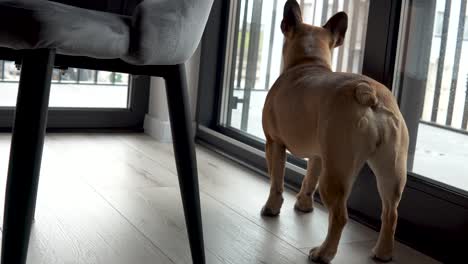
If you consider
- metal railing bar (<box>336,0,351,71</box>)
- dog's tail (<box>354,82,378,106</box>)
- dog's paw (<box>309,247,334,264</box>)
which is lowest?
dog's paw (<box>309,247,334,264</box>)

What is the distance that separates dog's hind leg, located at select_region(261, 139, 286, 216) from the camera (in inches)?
67.6

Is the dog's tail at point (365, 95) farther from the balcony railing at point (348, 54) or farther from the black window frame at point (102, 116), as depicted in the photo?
the black window frame at point (102, 116)

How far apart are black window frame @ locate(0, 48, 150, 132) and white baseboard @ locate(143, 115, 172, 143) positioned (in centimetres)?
9

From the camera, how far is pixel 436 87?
1626 mm

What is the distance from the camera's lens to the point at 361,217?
176 cm

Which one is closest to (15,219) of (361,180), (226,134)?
(361,180)

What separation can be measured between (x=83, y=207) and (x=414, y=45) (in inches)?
38.9

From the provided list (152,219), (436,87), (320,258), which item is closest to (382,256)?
(320,258)

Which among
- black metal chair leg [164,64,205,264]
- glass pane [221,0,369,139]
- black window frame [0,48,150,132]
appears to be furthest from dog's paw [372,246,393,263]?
black window frame [0,48,150,132]

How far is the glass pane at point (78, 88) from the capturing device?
2.71m

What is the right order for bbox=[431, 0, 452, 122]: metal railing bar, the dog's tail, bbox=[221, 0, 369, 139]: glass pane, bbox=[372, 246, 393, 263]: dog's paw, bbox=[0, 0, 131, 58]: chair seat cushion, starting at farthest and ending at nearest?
bbox=[221, 0, 369, 139]: glass pane
bbox=[431, 0, 452, 122]: metal railing bar
bbox=[372, 246, 393, 263]: dog's paw
the dog's tail
bbox=[0, 0, 131, 58]: chair seat cushion

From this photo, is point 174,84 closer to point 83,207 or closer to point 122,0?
point 122,0

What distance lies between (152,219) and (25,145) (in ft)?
2.50

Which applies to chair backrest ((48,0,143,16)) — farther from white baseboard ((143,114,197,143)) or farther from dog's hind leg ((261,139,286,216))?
white baseboard ((143,114,197,143))
